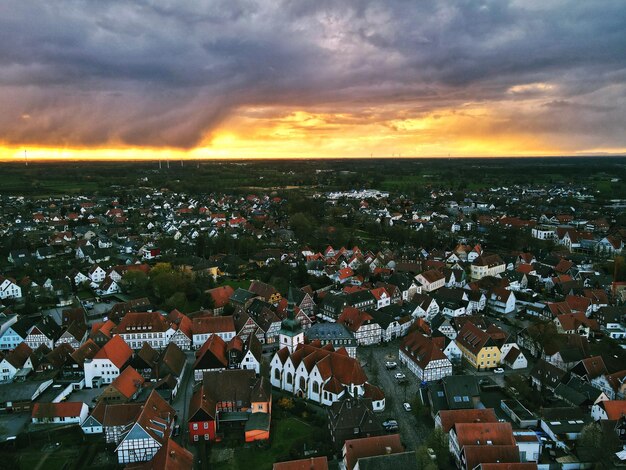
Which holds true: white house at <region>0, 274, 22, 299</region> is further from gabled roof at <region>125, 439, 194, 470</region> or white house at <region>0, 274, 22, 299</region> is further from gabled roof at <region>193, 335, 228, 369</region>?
gabled roof at <region>125, 439, 194, 470</region>

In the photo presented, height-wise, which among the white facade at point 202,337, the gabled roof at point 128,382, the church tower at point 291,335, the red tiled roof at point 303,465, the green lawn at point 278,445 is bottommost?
the green lawn at point 278,445

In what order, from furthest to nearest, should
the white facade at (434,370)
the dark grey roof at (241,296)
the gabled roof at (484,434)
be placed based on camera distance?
the dark grey roof at (241,296) → the white facade at (434,370) → the gabled roof at (484,434)

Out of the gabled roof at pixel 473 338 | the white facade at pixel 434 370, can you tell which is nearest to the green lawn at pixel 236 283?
the gabled roof at pixel 473 338

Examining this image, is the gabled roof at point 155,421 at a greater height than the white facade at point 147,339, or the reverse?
the gabled roof at point 155,421

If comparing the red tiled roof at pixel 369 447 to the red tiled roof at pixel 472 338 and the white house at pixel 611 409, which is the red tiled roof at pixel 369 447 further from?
the red tiled roof at pixel 472 338

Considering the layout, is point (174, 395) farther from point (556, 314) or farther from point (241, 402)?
point (556, 314)

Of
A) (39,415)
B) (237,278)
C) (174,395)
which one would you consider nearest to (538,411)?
(174,395)

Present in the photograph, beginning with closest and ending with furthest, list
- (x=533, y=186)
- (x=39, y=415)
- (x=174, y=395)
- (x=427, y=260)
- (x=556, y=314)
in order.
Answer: (x=39, y=415), (x=174, y=395), (x=556, y=314), (x=427, y=260), (x=533, y=186)

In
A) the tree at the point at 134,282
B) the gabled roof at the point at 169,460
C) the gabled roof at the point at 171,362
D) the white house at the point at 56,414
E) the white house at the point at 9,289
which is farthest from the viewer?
the white house at the point at 9,289
